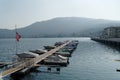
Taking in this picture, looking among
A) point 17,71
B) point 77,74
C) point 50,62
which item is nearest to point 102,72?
point 77,74

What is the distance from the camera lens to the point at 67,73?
140ft

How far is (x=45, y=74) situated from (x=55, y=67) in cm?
471

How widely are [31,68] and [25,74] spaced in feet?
11.8

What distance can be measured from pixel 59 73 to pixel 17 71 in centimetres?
804

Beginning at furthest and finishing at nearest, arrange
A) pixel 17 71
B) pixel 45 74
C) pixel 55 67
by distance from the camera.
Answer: pixel 55 67 → pixel 45 74 → pixel 17 71

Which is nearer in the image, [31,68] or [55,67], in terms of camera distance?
[31,68]

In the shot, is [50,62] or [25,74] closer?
[25,74]

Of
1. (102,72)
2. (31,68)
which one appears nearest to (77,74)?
(102,72)

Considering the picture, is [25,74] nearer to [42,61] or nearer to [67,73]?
[67,73]

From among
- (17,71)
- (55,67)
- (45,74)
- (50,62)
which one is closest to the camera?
(17,71)

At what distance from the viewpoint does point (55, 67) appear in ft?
151

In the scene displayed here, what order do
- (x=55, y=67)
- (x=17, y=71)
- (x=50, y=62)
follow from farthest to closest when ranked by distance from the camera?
(x=50, y=62)
(x=55, y=67)
(x=17, y=71)

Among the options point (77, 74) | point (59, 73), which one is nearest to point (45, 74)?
point (59, 73)

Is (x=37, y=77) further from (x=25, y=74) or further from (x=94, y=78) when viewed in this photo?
(x=94, y=78)
